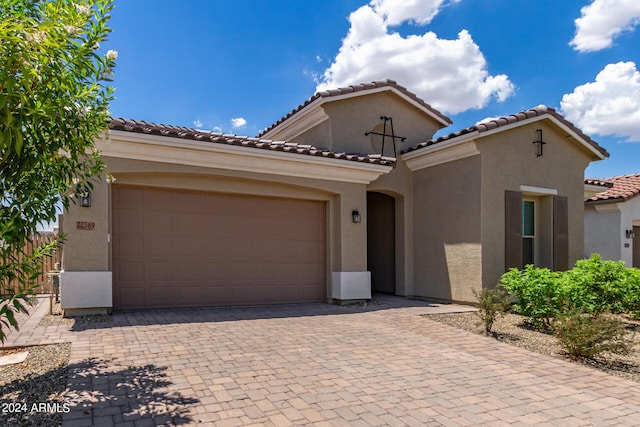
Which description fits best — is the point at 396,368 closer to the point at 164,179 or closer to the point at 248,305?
the point at 248,305

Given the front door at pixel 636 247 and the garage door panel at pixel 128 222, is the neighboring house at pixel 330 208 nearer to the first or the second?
the garage door panel at pixel 128 222

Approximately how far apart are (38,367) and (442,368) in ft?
17.1

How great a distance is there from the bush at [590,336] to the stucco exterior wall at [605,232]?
10418 millimetres

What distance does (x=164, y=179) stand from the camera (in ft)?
30.1

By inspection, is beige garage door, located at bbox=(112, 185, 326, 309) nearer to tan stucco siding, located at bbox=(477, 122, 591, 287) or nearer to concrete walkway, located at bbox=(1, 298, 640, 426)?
concrete walkway, located at bbox=(1, 298, 640, 426)

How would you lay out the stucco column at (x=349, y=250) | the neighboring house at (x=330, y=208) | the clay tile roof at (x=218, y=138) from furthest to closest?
the stucco column at (x=349, y=250), the neighboring house at (x=330, y=208), the clay tile roof at (x=218, y=138)

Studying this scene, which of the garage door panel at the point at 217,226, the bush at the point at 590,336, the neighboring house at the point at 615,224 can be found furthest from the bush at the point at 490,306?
the neighboring house at the point at 615,224

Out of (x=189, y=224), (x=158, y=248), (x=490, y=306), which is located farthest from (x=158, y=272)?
(x=490, y=306)

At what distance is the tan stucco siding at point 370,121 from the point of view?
491 inches

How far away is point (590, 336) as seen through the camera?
6.48 m

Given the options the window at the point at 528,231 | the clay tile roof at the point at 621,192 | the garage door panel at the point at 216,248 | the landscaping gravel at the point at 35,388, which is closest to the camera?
the landscaping gravel at the point at 35,388

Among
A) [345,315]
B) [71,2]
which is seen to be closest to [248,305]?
[345,315]

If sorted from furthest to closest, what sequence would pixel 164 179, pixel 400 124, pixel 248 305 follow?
pixel 400 124 → pixel 248 305 → pixel 164 179

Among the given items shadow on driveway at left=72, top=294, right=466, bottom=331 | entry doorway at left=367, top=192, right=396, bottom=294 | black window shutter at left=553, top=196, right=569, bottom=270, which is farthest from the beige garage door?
black window shutter at left=553, top=196, right=569, bottom=270
